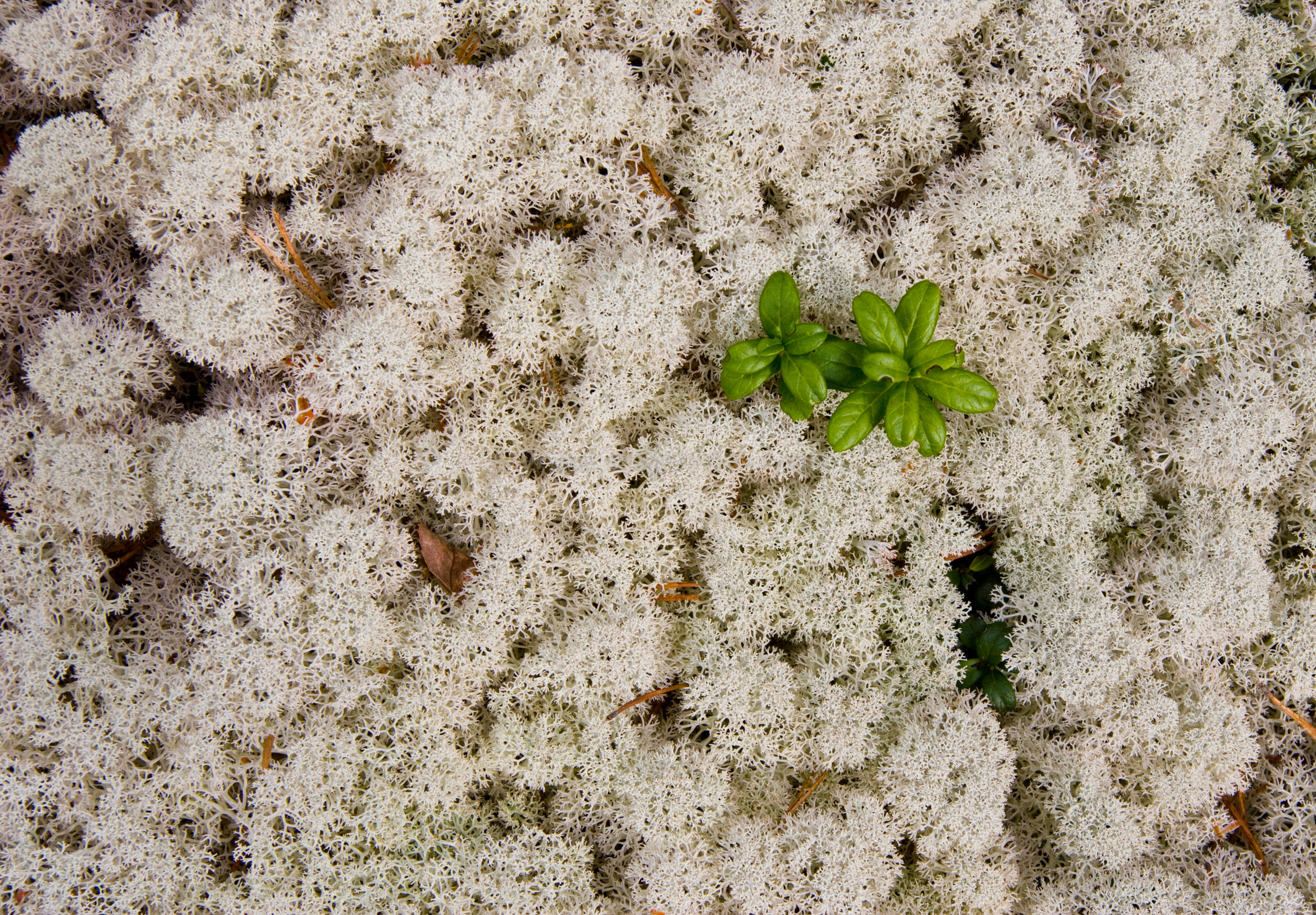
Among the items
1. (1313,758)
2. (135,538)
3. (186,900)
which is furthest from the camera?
(1313,758)

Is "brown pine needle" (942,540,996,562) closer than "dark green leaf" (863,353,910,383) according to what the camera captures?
No

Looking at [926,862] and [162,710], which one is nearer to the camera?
[162,710]

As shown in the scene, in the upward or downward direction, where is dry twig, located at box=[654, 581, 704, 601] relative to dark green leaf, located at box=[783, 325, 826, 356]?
downward

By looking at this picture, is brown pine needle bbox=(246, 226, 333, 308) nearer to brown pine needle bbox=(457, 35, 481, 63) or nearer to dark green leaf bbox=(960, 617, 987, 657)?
brown pine needle bbox=(457, 35, 481, 63)

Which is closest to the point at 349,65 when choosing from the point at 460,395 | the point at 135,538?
the point at 460,395

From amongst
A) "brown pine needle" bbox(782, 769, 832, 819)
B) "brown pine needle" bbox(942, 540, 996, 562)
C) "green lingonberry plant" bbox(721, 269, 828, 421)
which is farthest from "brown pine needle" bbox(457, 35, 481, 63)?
"brown pine needle" bbox(782, 769, 832, 819)

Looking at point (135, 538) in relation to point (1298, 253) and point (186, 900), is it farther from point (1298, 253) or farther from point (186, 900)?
point (1298, 253)
